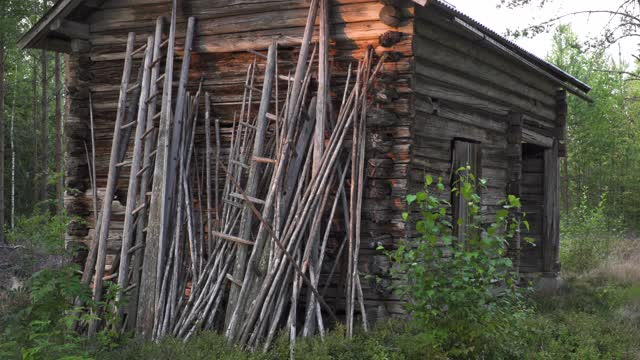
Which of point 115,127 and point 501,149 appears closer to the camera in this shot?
point 115,127

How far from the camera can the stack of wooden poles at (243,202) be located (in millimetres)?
7996

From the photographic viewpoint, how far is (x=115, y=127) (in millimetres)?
9727

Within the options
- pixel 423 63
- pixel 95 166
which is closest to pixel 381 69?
pixel 423 63

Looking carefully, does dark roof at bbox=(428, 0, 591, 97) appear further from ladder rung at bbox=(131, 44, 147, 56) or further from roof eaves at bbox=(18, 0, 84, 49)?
roof eaves at bbox=(18, 0, 84, 49)

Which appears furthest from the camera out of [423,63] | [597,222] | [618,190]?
[618,190]

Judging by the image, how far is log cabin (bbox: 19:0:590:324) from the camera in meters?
8.62

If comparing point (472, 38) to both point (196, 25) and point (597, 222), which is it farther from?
point (597, 222)

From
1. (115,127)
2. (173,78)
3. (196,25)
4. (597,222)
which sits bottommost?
(597,222)

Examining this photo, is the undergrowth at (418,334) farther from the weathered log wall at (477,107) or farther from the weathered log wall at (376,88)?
the weathered log wall at (477,107)

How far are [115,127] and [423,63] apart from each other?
164 inches

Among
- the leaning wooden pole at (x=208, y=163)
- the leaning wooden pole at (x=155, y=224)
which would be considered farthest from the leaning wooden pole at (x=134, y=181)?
the leaning wooden pole at (x=208, y=163)

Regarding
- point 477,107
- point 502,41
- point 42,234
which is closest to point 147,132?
point 477,107

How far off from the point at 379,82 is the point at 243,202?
2153mm

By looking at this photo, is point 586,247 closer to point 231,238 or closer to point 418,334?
point 418,334
